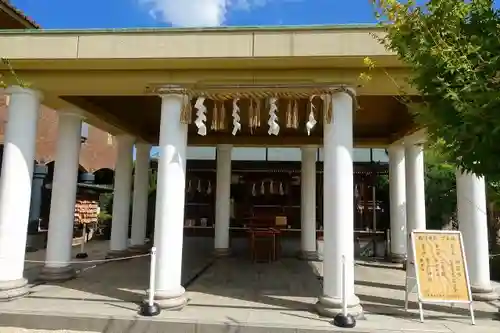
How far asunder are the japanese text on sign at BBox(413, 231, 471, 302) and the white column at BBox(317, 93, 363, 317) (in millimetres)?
1071

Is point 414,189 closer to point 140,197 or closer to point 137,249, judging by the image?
point 140,197


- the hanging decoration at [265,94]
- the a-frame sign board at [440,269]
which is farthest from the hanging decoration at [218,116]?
the a-frame sign board at [440,269]

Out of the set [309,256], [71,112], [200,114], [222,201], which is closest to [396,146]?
[309,256]

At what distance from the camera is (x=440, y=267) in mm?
5699

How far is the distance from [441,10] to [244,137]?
29.7 feet

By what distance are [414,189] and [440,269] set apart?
445 cm

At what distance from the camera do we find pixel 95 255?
12023mm

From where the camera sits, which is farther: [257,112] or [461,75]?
[257,112]

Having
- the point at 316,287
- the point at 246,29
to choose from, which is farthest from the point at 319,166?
the point at 246,29

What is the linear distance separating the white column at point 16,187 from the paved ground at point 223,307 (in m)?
0.47

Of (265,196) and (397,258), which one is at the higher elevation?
(265,196)

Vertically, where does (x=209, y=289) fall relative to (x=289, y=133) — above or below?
below

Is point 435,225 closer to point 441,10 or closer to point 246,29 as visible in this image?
point 246,29

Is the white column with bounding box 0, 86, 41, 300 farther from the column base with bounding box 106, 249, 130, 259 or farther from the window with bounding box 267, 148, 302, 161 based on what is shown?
the window with bounding box 267, 148, 302, 161
